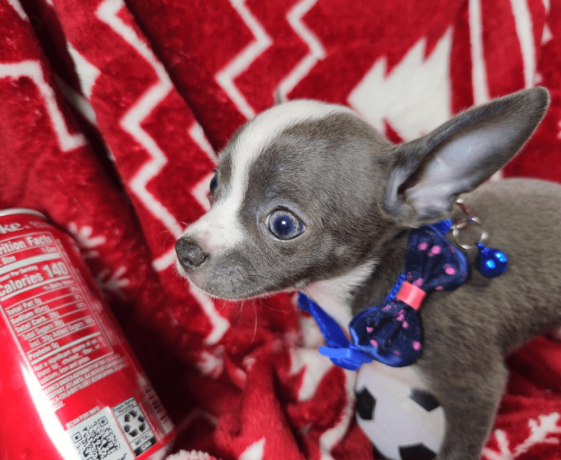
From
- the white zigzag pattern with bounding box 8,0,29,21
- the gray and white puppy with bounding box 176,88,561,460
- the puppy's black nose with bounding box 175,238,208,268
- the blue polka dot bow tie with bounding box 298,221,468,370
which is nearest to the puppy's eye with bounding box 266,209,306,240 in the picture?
the gray and white puppy with bounding box 176,88,561,460

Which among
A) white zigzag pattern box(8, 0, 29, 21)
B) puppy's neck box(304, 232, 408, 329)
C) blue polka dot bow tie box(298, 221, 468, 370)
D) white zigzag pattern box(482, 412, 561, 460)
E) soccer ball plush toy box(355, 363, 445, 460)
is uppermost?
white zigzag pattern box(8, 0, 29, 21)

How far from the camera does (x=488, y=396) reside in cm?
147

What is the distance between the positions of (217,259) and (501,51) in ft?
5.79

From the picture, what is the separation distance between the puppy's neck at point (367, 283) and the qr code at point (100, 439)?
2.65 ft

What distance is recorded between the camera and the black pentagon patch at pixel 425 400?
1.63 metres

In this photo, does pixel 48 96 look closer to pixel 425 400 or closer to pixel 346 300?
pixel 346 300

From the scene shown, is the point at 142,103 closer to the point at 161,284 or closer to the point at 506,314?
the point at 161,284

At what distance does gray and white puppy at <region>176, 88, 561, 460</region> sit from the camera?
131 cm

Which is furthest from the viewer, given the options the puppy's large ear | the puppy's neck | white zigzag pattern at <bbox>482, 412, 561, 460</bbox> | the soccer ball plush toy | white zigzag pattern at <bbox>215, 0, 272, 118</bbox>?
white zigzag pattern at <bbox>215, 0, 272, 118</bbox>

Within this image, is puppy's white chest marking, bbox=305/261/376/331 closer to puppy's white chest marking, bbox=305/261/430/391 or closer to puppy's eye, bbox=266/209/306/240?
puppy's white chest marking, bbox=305/261/430/391

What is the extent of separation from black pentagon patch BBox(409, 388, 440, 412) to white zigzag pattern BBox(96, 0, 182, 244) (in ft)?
3.98

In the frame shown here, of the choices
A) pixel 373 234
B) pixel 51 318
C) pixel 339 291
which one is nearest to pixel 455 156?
pixel 373 234

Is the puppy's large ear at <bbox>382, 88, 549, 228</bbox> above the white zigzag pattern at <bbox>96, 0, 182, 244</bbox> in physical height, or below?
below

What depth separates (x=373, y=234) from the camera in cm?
142
